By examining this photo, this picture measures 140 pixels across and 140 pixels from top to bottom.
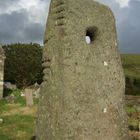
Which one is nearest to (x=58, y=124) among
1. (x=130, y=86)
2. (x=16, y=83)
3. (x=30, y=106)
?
(x=30, y=106)

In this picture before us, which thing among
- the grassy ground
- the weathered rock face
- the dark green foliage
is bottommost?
the grassy ground

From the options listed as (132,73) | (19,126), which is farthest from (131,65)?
(19,126)

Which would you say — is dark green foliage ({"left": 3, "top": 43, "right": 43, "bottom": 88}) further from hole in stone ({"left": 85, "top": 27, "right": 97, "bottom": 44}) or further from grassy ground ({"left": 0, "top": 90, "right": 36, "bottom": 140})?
hole in stone ({"left": 85, "top": 27, "right": 97, "bottom": 44})

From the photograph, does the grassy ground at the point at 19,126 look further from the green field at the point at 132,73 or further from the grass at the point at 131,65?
the grass at the point at 131,65

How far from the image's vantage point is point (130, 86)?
3716 cm

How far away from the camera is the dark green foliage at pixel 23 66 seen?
4609 cm

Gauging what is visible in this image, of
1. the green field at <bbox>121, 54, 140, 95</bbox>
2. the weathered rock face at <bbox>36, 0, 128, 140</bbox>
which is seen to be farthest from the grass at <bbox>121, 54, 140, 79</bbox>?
the weathered rock face at <bbox>36, 0, 128, 140</bbox>

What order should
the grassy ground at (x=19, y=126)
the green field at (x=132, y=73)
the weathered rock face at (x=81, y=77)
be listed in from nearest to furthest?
the weathered rock face at (x=81, y=77) < the grassy ground at (x=19, y=126) < the green field at (x=132, y=73)

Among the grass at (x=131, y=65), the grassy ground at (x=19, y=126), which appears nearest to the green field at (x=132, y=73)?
the grass at (x=131, y=65)

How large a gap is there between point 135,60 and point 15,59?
16.8 meters

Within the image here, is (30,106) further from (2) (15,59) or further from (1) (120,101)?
(2) (15,59)

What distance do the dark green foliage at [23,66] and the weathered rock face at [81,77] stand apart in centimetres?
3681

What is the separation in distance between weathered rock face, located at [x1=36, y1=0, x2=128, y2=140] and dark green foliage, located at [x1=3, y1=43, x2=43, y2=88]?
36809 mm

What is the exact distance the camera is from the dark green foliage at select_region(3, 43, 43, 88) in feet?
151
